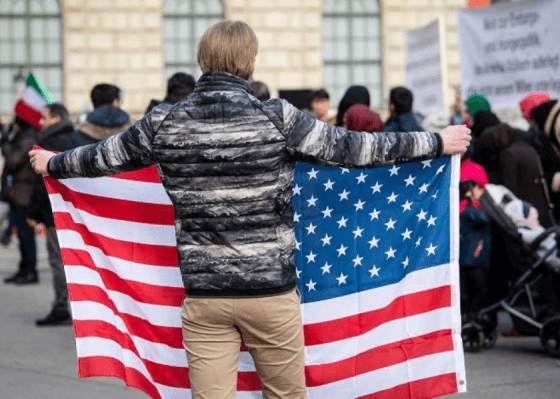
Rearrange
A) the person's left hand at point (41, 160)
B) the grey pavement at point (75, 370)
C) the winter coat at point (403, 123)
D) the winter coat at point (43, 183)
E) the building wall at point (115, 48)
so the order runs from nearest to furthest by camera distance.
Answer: the person's left hand at point (41, 160), the grey pavement at point (75, 370), the winter coat at point (403, 123), the winter coat at point (43, 183), the building wall at point (115, 48)

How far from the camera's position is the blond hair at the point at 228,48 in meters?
4.44

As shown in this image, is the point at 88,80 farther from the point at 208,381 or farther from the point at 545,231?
the point at 208,381

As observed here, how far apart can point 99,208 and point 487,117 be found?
5.59 metres

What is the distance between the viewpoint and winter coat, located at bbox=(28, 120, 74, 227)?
10.4 meters

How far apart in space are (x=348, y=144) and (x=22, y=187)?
9.97 m

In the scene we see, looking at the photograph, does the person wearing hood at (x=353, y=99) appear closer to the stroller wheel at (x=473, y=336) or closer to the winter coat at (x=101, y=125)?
the winter coat at (x=101, y=125)

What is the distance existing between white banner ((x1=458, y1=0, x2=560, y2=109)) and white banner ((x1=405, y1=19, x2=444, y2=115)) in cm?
101

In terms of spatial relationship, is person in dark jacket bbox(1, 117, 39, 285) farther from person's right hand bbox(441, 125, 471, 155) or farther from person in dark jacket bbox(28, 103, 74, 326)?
person's right hand bbox(441, 125, 471, 155)

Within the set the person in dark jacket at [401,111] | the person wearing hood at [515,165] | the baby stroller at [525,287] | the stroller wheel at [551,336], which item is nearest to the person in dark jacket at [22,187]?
the person in dark jacket at [401,111]

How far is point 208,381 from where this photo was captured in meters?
4.47

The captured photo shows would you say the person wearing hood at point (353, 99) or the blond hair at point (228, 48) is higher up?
the person wearing hood at point (353, 99)

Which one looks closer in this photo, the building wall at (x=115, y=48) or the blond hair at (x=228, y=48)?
the blond hair at (x=228, y=48)

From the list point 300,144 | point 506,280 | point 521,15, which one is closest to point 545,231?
point 506,280

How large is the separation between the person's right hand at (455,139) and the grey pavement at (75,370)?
281 centimetres
